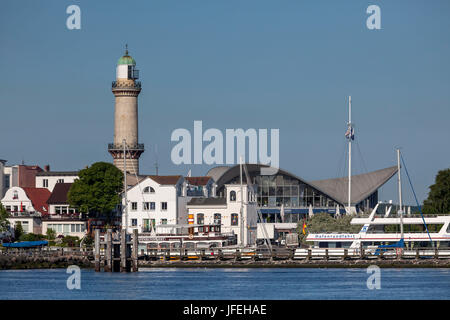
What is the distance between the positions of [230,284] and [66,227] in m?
52.7

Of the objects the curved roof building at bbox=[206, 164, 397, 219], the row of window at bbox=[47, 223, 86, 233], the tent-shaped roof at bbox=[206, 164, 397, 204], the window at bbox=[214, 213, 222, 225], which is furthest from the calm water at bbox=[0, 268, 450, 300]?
the tent-shaped roof at bbox=[206, 164, 397, 204]

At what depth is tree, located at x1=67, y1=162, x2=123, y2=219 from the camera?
114750 millimetres

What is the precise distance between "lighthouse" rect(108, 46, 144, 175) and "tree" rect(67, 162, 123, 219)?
1184cm

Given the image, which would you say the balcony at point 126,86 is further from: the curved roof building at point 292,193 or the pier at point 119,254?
the pier at point 119,254

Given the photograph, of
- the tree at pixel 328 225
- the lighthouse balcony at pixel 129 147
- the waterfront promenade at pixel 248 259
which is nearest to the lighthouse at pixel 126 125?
the lighthouse balcony at pixel 129 147

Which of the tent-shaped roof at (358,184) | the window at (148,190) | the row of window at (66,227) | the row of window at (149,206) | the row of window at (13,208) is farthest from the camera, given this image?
the tent-shaped roof at (358,184)

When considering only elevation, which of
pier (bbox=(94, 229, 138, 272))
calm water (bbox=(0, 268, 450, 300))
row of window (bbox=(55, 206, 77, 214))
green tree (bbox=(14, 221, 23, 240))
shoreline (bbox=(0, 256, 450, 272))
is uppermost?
row of window (bbox=(55, 206, 77, 214))

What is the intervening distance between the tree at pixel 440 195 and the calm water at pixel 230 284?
29.0 m

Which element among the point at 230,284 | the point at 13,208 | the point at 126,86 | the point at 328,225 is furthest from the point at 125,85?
the point at 230,284

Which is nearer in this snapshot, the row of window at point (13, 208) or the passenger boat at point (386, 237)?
the passenger boat at point (386, 237)

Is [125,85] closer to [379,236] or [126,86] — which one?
[126,86]

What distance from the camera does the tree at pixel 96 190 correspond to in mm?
114750

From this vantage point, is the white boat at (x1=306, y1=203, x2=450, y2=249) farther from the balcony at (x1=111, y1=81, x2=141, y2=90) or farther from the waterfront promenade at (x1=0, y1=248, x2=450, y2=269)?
the balcony at (x1=111, y1=81, x2=141, y2=90)

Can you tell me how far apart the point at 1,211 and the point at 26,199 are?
552 inches
